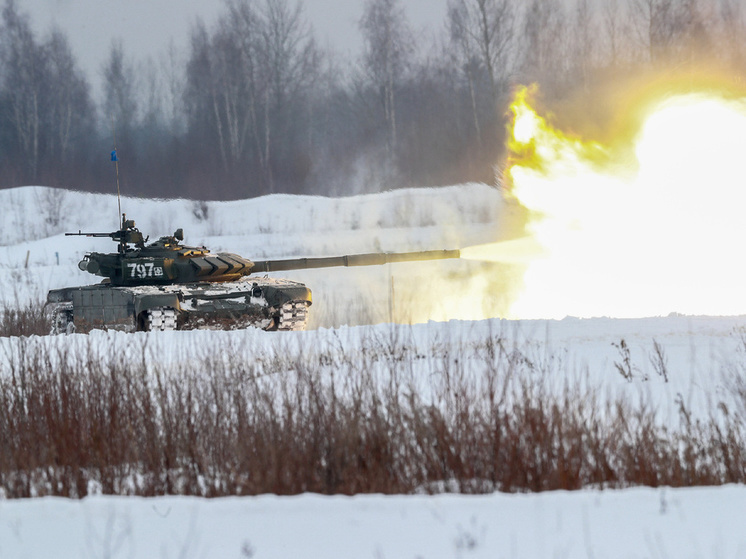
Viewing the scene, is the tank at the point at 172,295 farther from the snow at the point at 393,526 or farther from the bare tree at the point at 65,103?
the bare tree at the point at 65,103

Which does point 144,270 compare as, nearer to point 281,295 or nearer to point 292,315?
point 281,295

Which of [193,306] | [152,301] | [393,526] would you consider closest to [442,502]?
[393,526]

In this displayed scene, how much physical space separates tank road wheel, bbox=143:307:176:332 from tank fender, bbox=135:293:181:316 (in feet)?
0.35

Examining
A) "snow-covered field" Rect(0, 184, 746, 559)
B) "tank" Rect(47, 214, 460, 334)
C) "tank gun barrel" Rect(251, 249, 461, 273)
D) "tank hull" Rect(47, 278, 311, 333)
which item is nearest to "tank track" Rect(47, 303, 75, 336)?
"tank" Rect(47, 214, 460, 334)

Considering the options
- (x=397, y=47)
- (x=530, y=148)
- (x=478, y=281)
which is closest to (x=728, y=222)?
(x=530, y=148)

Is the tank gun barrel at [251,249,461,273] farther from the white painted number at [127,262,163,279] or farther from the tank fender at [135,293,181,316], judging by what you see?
the tank fender at [135,293,181,316]

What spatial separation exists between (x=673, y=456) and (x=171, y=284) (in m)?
11.1

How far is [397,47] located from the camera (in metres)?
40.2

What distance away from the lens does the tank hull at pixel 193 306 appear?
47.2 ft

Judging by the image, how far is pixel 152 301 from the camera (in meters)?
14.2

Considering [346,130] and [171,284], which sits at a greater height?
[346,130]

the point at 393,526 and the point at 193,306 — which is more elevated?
the point at 193,306

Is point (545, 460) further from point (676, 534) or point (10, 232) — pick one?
point (10, 232)

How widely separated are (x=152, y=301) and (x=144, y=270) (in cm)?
145
